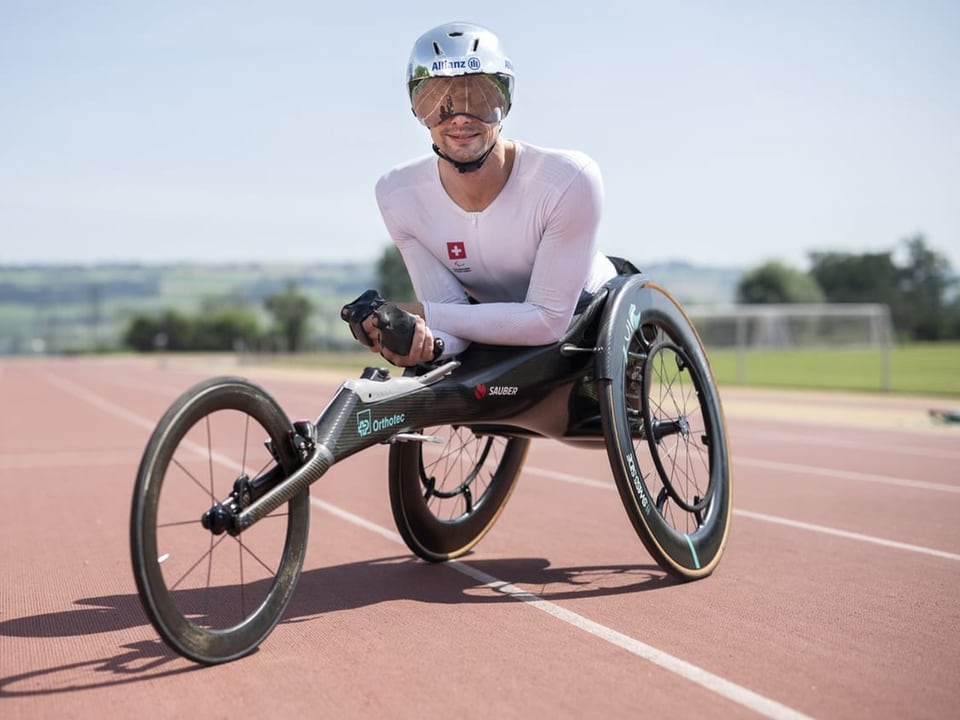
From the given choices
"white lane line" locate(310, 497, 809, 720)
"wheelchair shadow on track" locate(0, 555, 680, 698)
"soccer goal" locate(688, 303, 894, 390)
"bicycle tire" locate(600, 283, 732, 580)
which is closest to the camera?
"white lane line" locate(310, 497, 809, 720)

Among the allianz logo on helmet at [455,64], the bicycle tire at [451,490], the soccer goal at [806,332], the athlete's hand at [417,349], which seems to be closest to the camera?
the athlete's hand at [417,349]

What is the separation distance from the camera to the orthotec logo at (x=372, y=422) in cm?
439

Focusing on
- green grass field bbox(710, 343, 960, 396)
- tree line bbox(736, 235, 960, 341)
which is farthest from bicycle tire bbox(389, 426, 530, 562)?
tree line bbox(736, 235, 960, 341)

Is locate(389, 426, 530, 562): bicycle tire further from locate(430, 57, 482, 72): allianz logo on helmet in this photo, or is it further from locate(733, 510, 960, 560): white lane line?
locate(733, 510, 960, 560): white lane line

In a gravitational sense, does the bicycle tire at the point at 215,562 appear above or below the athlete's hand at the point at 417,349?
below

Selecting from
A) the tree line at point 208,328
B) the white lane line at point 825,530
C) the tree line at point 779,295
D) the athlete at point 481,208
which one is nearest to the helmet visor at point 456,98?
the athlete at point 481,208

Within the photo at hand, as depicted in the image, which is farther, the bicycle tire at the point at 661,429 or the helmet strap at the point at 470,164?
the bicycle tire at the point at 661,429

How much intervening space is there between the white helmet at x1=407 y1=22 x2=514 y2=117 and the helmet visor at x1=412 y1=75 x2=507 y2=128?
1.6 inches

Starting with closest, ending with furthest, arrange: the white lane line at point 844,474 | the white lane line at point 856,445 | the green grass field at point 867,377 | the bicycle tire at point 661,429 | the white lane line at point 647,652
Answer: the white lane line at point 647,652
the bicycle tire at point 661,429
the white lane line at point 844,474
the white lane line at point 856,445
the green grass field at point 867,377

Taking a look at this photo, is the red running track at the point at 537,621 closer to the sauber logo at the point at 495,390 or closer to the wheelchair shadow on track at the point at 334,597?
the wheelchair shadow on track at the point at 334,597

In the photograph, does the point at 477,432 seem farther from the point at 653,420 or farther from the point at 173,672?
the point at 173,672

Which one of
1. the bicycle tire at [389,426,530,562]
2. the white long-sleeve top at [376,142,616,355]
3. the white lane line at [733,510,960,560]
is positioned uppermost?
the white long-sleeve top at [376,142,616,355]

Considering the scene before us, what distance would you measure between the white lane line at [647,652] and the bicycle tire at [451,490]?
18 cm

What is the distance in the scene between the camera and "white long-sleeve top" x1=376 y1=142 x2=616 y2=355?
16.4 ft
